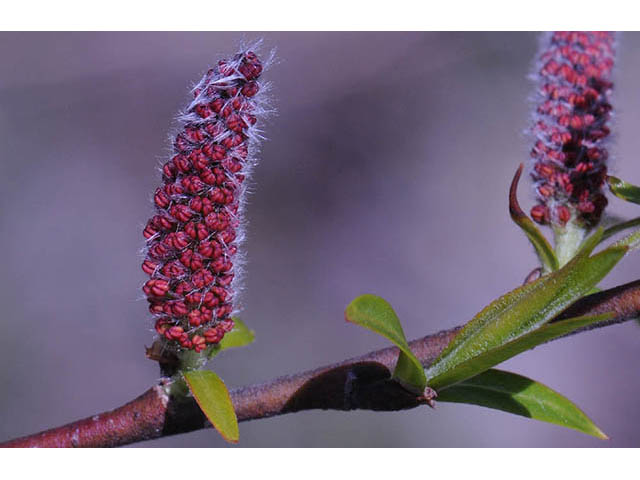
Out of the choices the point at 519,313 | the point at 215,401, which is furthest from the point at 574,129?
the point at 215,401

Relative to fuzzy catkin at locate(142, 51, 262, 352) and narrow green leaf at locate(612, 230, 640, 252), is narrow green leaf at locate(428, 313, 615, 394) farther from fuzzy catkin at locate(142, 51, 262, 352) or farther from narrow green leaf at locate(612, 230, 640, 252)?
fuzzy catkin at locate(142, 51, 262, 352)

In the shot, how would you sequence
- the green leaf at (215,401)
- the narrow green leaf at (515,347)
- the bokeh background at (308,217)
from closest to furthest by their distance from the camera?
the narrow green leaf at (515,347)
the green leaf at (215,401)
the bokeh background at (308,217)

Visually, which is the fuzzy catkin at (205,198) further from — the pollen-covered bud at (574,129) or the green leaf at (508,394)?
the pollen-covered bud at (574,129)

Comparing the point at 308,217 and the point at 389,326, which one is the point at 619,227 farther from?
the point at 308,217

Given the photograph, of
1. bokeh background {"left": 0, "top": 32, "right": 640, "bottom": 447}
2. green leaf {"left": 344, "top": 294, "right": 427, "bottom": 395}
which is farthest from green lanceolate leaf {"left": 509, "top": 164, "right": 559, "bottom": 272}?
bokeh background {"left": 0, "top": 32, "right": 640, "bottom": 447}

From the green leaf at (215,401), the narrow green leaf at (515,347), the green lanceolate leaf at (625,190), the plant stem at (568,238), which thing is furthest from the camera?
the plant stem at (568,238)

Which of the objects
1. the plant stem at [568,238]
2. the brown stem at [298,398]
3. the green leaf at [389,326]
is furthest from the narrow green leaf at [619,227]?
the green leaf at [389,326]

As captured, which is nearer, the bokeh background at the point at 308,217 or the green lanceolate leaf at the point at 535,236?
the green lanceolate leaf at the point at 535,236
